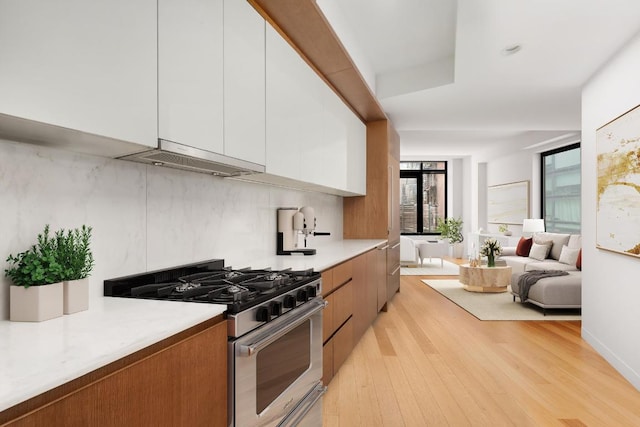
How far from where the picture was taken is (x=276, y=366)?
65.9 inches

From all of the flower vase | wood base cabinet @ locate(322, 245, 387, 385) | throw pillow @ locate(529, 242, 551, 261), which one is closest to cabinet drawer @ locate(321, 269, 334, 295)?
wood base cabinet @ locate(322, 245, 387, 385)

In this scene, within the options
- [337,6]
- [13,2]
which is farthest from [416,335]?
[13,2]

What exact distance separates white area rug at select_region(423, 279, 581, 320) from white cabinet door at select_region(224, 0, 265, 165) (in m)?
3.71

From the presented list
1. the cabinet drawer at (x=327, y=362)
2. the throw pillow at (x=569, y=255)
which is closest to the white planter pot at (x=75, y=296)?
the cabinet drawer at (x=327, y=362)

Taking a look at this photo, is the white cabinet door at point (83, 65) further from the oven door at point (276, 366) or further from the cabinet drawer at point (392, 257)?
the cabinet drawer at point (392, 257)

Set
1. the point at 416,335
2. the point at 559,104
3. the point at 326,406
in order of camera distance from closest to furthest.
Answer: the point at 326,406 → the point at 416,335 → the point at 559,104

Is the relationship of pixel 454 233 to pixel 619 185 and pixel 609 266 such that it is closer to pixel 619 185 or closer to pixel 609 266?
pixel 609 266

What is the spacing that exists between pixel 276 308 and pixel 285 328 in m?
0.12

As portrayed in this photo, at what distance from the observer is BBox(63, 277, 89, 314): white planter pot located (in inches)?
50.1

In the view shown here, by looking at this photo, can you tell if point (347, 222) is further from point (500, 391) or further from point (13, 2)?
point (13, 2)

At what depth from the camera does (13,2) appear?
0.96 metres

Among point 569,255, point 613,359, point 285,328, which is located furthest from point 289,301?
point 569,255

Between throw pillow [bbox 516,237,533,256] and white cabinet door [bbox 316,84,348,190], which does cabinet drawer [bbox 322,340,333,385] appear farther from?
throw pillow [bbox 516,237,533,256]

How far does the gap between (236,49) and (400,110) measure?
3.68 meters
